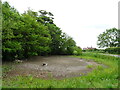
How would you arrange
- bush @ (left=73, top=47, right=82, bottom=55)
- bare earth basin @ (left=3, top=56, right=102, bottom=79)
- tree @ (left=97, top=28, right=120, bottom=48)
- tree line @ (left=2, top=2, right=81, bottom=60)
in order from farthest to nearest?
tree @ (left=97, top=28, right=120, bottom=48), bush @ (left=73, top=47, right=82, bottom=55), tree line @ (left=2, top=2, right=81, bottom=60), bare earth basin @ (left=3, top=56, right=102, bottom=79)

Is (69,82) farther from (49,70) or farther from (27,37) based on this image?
(27,37)

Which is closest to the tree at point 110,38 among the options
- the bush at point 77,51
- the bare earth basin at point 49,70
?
the bush at point 77,51

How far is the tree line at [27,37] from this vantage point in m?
5.34

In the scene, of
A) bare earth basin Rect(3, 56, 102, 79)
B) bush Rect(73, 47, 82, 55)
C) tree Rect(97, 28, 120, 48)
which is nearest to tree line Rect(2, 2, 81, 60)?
bush Rect(73, 47, 82, 55)

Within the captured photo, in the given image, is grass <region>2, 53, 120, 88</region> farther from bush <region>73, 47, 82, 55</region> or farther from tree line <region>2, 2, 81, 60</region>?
bush <region>73, 47, 82, 55</region>

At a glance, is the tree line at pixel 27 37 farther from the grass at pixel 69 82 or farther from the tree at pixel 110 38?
the tree at pixel 110 38

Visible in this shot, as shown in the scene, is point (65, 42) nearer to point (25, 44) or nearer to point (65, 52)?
point (65, 52)

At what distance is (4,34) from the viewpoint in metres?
4.96

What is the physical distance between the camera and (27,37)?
726 cm

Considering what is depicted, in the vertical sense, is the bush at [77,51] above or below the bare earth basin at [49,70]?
above

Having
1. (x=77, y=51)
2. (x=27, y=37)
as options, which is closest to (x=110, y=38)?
(x=77, y=51)

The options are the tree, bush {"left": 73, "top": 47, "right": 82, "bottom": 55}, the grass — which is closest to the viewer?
the grass

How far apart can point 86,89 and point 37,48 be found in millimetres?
6393

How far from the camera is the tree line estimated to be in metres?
5.34
